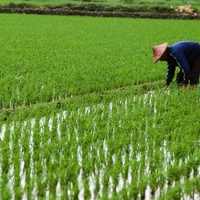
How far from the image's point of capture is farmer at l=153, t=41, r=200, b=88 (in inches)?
201

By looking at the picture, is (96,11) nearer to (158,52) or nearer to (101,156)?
(158,52)

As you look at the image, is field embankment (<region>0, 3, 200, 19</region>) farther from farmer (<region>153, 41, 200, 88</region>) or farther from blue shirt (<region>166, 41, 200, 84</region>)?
blue shirt (<region>166, 41, 200, 84</region>)

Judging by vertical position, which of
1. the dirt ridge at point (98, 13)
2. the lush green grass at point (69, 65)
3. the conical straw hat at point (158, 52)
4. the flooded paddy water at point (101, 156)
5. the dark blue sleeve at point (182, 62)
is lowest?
the dirt ridge at point (98, 13)

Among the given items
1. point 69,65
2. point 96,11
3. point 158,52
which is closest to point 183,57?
point 158,52

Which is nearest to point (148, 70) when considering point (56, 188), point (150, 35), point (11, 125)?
point (11, 125)

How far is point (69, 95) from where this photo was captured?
558cm

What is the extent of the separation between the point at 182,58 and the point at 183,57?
59 mm

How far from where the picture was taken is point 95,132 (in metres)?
3.92

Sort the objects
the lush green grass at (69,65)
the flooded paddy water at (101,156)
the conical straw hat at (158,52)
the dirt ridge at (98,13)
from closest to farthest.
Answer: the flooded paddy water at (101,156)
the conical straw hat at (158,52)
the lush green grass at (69,65)
the dirt ridge at (98,13)

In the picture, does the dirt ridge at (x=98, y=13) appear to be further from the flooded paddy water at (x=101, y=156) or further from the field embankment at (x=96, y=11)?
the flooded paddy water at (x=101, y=156)

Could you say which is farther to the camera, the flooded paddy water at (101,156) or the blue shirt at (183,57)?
the blue shirt at (183,57)

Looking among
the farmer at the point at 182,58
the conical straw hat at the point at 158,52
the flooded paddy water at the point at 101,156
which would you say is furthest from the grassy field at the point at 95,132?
the conical straw hat at the point at 158,52

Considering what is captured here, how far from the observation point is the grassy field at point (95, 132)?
298 cm

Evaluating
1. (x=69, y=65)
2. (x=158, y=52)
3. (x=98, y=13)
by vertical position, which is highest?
(x=158, y=52)
